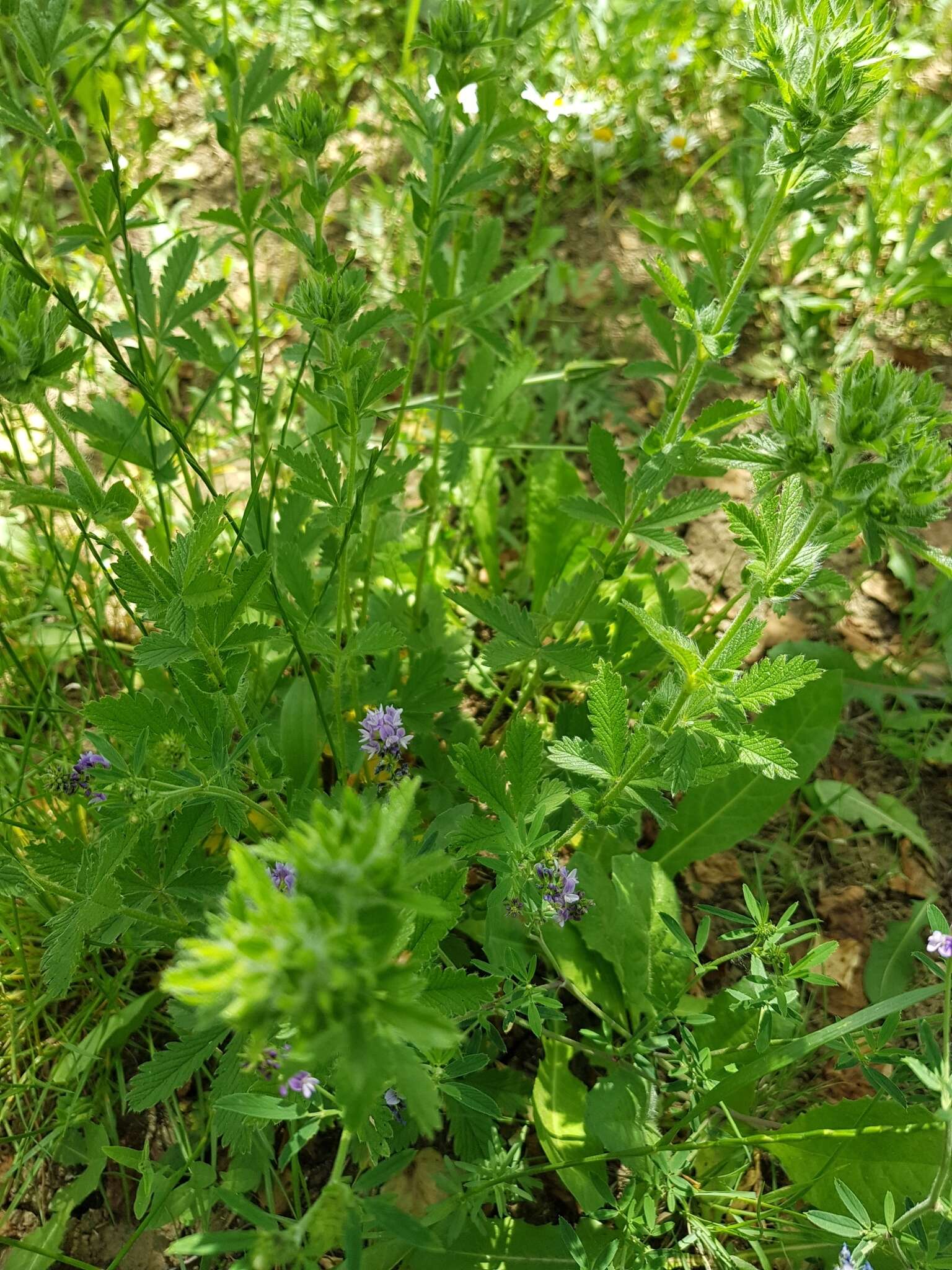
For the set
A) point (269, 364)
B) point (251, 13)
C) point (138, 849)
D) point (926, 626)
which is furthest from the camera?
point (251, 13)

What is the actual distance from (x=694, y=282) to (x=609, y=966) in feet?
5.41

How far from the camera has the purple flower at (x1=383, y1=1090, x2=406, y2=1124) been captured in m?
1.62

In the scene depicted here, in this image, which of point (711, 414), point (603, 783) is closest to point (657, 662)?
point (603, 783)

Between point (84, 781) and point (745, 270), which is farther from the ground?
point (745, 270)

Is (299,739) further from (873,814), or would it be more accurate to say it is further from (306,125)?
(873,814)

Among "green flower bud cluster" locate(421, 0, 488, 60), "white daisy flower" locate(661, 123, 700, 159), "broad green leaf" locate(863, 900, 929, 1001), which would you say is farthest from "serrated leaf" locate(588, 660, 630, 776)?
"white daisy flower" locate(661, 123, 700, 159)

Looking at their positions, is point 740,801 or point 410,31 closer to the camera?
point 740,801

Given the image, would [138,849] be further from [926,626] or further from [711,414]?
[926,626]

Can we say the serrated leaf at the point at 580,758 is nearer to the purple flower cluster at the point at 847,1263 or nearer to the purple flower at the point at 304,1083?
the purple flower at the point at 304,1083

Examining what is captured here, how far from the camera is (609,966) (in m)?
2.26

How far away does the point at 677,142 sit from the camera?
3.98 metres

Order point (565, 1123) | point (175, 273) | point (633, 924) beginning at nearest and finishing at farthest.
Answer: point (565, 1123), point (633, 924), point (175, 273)

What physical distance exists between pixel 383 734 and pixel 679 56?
3.55 meters

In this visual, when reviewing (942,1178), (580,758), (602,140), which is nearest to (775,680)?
(580,758)
